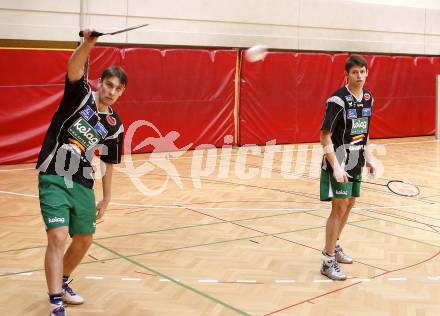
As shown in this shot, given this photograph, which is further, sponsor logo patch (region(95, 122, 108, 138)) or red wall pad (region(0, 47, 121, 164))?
red wall pad (region(0, 47, 121, 164))

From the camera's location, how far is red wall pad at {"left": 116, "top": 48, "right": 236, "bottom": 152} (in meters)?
14.1

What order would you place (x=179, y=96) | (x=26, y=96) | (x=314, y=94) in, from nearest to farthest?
(x=26, y=96)
(x=179, y=96)
(x=314, y=94)

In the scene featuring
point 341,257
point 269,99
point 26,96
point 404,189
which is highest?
point 26,96

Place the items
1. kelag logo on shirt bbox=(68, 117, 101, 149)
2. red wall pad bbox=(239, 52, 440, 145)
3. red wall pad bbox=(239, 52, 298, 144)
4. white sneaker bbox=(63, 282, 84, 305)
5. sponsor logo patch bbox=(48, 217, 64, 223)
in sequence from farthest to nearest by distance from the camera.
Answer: red wall pad bbox=(239, 52, 440, 145) → red wall pad bbox=(239, 52, 298, 144) → white sneaker bbox=(63, 282, 84, 305) → kelag logo on shirt bbox=(68, 117, 101, 149) → sponsor logo patch bbox=(48, 217, 64, 223)

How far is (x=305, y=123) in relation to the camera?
17125 millimetres

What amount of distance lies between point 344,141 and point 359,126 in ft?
0.69

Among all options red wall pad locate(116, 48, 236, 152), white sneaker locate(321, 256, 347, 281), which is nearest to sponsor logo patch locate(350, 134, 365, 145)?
white sneaker locate(321, 256, 347, 281)

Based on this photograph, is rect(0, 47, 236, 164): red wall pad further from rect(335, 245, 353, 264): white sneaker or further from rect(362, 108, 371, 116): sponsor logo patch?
rect(362, 108, 371, 116): sponsor logo patch

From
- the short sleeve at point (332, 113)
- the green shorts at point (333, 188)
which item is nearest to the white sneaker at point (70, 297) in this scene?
the green shorts at point (333, 188)

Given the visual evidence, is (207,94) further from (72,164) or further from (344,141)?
(72,164)

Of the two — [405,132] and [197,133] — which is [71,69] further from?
[405,132]

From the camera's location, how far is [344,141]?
5.46 meters

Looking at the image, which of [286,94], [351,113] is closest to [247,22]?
[286,94]

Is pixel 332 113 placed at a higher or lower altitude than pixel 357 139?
higher
